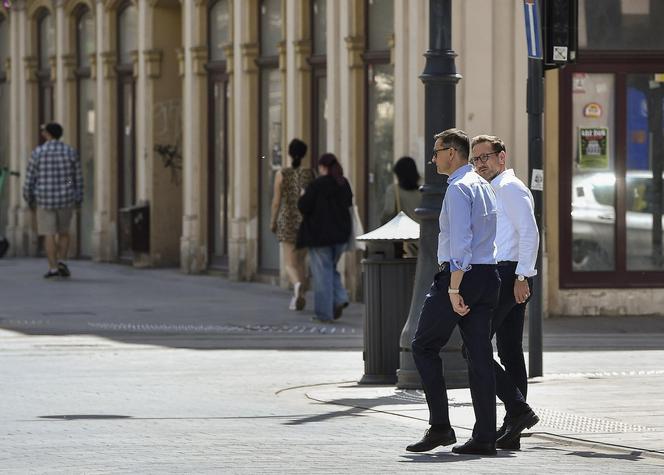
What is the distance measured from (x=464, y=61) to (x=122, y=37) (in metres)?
11.4

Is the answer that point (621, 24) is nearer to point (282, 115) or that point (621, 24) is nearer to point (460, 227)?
point (282, 115)

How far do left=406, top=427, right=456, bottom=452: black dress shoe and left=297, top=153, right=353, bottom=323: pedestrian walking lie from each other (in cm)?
871

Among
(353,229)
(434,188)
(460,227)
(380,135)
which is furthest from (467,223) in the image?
(380,135)

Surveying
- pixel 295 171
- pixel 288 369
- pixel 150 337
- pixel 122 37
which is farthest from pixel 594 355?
pixel 122 37

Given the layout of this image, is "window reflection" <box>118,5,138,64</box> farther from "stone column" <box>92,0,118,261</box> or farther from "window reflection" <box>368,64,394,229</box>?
"window reflection" <box>368,64,394,229</box>

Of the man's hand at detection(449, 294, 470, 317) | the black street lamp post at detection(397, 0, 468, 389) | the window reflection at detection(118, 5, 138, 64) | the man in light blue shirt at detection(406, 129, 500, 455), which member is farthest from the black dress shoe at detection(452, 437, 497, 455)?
the window reflection at detection(118, 5, 138, 64)

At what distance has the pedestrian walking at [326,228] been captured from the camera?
18391mm

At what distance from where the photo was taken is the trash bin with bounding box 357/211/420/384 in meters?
13.0

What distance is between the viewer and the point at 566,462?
30.3ft

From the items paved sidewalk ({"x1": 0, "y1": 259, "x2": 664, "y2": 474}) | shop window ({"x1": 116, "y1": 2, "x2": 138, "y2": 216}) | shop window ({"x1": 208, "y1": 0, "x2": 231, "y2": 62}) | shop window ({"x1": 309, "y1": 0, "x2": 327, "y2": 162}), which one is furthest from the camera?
shop window ({"x1": 116, "y1": 2, "x2": 138, "y2": 216})

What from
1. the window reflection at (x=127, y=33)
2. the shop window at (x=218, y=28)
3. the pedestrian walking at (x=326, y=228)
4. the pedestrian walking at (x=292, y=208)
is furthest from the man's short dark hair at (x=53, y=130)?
the pedestrian walking at (x=326, y=228)

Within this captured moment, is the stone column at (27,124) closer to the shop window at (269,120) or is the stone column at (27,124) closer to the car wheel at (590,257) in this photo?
the shop window at (269,120)

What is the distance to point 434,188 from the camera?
12.3 meters

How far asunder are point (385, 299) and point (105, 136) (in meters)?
17.2
